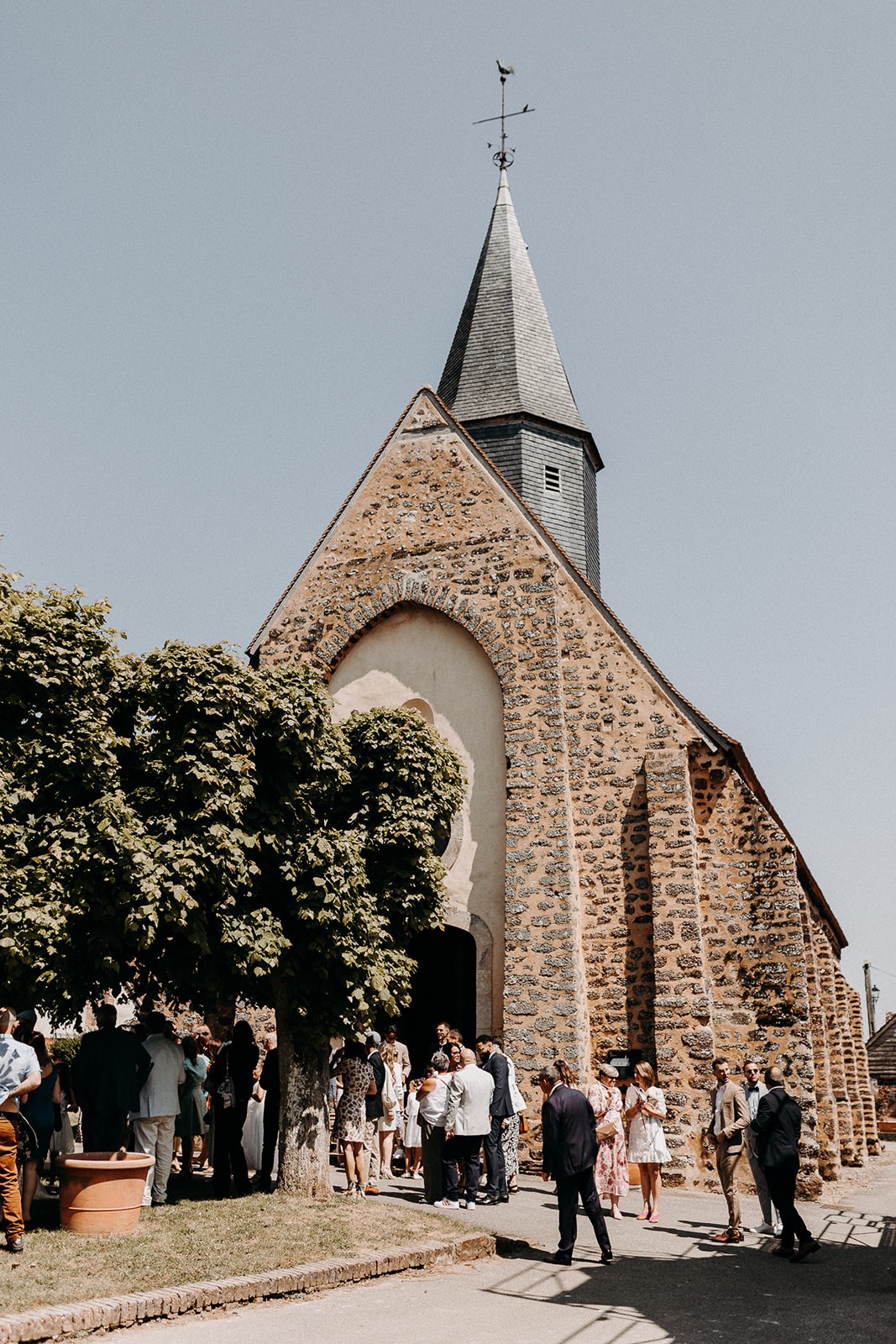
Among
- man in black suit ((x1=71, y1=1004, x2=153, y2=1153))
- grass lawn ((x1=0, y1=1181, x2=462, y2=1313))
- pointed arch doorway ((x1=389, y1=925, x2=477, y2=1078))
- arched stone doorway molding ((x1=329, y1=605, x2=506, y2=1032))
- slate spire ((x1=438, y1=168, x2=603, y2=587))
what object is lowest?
grass lawn ((x1=0, y1=1181, x2=462, y2=1313))

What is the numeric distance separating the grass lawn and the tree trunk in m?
0.24

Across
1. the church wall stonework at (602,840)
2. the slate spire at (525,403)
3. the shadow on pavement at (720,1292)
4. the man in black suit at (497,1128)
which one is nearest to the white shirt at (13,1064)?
the shadow on pavement at (720,1292)

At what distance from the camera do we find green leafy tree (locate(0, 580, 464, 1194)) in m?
10.4

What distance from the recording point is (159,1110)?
11.3 m

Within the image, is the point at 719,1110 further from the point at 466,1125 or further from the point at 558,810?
the point at 558,810

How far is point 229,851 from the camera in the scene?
1111 centimetres

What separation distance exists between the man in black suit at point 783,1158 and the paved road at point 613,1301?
7.7 inches

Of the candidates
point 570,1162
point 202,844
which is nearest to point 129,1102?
point 202,844

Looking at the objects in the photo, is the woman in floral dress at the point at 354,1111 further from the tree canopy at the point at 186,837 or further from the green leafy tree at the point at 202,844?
the tree canopy at the point at 186,837

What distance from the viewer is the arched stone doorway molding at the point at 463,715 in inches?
670

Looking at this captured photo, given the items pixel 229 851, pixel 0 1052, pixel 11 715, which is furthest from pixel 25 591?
pixel 0 1052

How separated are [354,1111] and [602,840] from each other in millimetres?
5637

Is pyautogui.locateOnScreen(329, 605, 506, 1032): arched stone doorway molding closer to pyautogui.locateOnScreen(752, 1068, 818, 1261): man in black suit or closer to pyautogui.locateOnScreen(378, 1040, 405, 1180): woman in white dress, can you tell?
pyautogui.locateOnScreen(378, 1040, 405, 1180): woman in white dress

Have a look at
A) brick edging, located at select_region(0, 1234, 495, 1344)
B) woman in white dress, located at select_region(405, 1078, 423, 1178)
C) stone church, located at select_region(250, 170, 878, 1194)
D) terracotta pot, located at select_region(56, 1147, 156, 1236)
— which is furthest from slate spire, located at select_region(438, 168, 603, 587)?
terracotta pot, located at select_region(56, 1147, 156, 1236)
